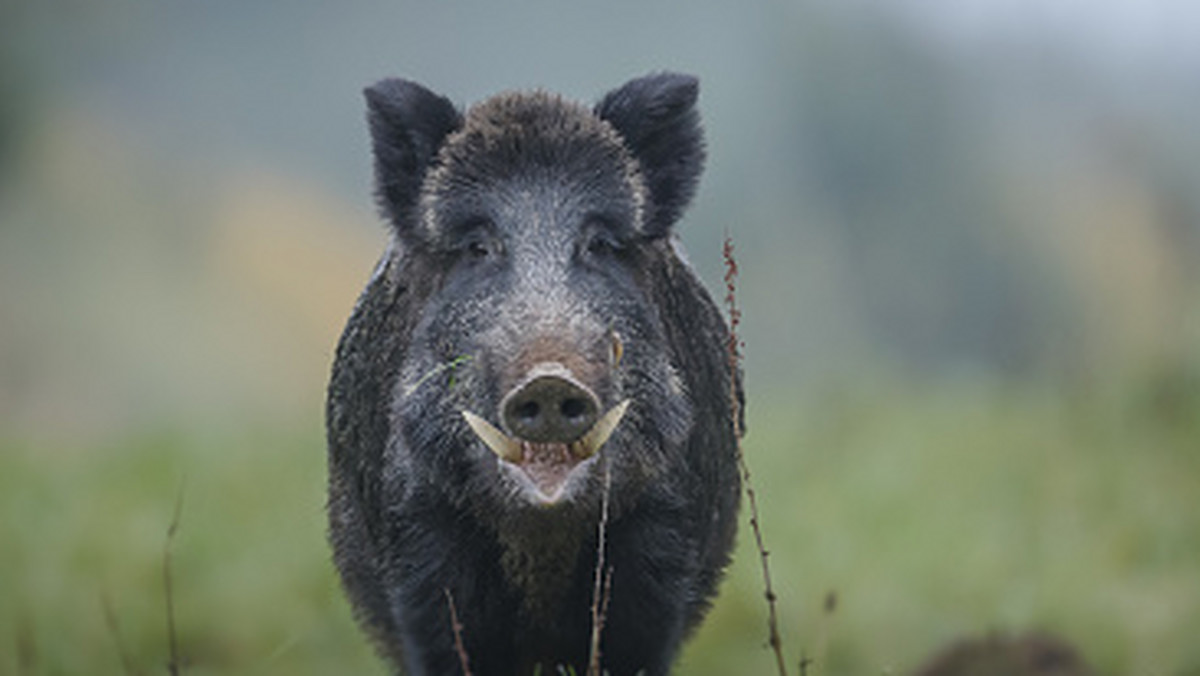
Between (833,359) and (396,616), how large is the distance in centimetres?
863

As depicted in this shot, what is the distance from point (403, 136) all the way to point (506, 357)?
95 cm

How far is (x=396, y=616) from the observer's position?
4.12m

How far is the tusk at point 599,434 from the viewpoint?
3482 millimetres

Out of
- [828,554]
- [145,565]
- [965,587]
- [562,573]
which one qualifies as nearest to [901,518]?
[828,554]

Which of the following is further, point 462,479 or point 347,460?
point 347,460

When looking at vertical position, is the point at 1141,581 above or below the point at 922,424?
below

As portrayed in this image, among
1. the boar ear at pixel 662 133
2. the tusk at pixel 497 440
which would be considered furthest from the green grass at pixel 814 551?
the boar ear at pixel 662 133

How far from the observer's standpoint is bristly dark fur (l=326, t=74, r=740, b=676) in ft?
12.7

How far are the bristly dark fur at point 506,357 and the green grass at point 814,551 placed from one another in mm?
651

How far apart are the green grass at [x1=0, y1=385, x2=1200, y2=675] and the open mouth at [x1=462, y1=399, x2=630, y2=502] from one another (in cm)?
118

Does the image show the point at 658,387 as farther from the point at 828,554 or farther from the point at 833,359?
the point at 833,359

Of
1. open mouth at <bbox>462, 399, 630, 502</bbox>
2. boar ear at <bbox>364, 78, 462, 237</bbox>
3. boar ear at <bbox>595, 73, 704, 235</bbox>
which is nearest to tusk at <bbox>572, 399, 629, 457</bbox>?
open mouth at <bbox>462, 399, 630, 502</bbox>

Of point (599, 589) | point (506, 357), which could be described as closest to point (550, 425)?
point (506, 357)

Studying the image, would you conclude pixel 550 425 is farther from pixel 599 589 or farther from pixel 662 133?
pixel 662 133
